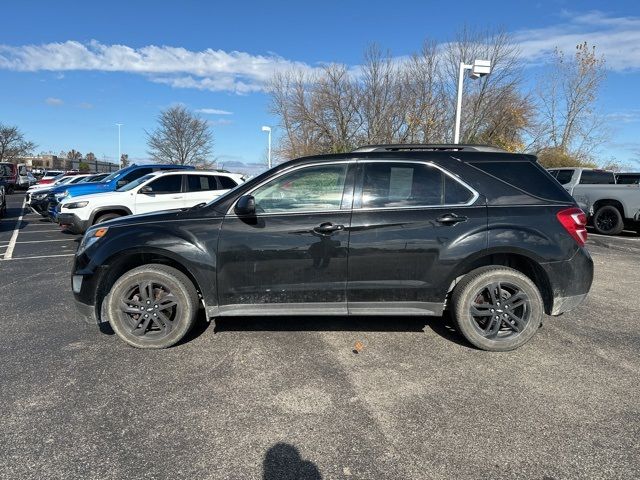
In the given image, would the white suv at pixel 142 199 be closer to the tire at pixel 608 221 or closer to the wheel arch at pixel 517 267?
the wheel arch at pixel 517 267

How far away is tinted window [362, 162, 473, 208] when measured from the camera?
4195 millimetres

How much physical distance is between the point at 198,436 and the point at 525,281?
9.94 feet

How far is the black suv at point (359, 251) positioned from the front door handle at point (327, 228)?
20 millimetres

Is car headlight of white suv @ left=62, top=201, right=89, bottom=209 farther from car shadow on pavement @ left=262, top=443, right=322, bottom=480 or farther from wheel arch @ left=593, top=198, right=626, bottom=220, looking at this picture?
wheel arch @ left=593, top=198, right=626, bottom=220

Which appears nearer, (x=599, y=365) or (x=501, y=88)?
(x=599, y=365)

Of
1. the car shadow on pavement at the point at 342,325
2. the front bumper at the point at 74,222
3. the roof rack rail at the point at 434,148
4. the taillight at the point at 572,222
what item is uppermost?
the roof rack rail at the point at 434,148

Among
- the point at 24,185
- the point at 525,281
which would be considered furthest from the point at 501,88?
the point at 24,185

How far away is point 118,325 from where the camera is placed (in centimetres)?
423

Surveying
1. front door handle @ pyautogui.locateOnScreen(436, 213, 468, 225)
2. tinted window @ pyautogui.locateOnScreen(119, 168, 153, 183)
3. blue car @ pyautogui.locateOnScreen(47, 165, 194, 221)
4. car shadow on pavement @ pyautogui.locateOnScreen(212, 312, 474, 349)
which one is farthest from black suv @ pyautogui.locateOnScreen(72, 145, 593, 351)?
tinted window @ pyautogui.locateOnScreen(119, 168, 153, 183)

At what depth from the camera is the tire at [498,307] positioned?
416cm

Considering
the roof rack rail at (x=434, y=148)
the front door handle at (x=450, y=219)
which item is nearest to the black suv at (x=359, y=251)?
the front door handle at (x=450, y=219)

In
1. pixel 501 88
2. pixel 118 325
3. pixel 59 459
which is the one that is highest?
pixel 501 88

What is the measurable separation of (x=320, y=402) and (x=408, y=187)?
2.06m

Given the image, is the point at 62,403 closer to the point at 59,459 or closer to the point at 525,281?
the point at 59,459
